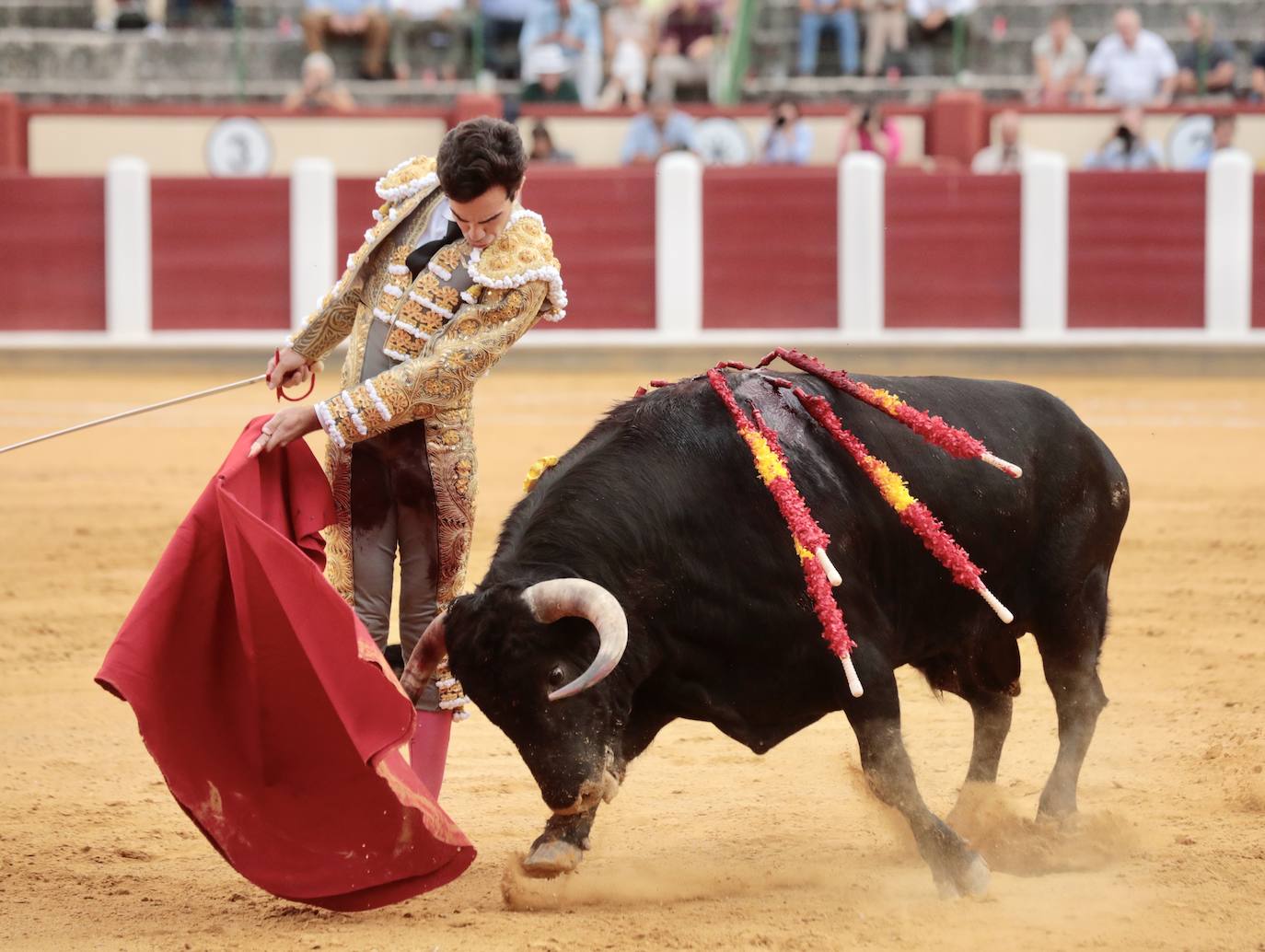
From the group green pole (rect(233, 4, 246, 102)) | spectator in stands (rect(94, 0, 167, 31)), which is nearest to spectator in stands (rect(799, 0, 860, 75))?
green pole (rect(233, 4, 246, 102))

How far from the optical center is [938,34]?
42.2ft

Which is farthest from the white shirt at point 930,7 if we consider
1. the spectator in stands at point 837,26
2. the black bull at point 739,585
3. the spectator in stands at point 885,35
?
the black bull at point 739,585

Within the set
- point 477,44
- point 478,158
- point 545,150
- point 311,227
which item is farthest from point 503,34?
point 478,158

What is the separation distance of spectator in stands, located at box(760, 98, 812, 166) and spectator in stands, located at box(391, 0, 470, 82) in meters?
2.34

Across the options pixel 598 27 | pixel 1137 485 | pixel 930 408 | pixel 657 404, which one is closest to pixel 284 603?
pixel 657 404

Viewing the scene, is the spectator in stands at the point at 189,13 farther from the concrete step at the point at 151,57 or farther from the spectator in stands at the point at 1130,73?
the spectator in stands at the point at 1130,73

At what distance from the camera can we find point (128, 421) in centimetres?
949

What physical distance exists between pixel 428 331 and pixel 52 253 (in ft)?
30.4

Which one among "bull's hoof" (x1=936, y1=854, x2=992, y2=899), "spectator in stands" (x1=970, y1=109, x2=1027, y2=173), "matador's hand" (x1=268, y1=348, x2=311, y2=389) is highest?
"spectator in stands" (x1=970, y1=109, x2=1027, y2=173)

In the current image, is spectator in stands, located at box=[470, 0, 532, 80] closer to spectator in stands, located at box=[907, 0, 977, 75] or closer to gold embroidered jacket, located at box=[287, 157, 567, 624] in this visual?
spectator in stands, located at box=[907, 0, 977, 75]

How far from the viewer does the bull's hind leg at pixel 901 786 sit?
290 centimetres

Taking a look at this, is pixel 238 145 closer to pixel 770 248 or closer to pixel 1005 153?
pixel 770 248

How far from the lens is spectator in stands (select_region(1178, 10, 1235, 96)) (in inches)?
487

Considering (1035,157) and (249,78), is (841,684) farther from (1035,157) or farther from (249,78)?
(249,78)
